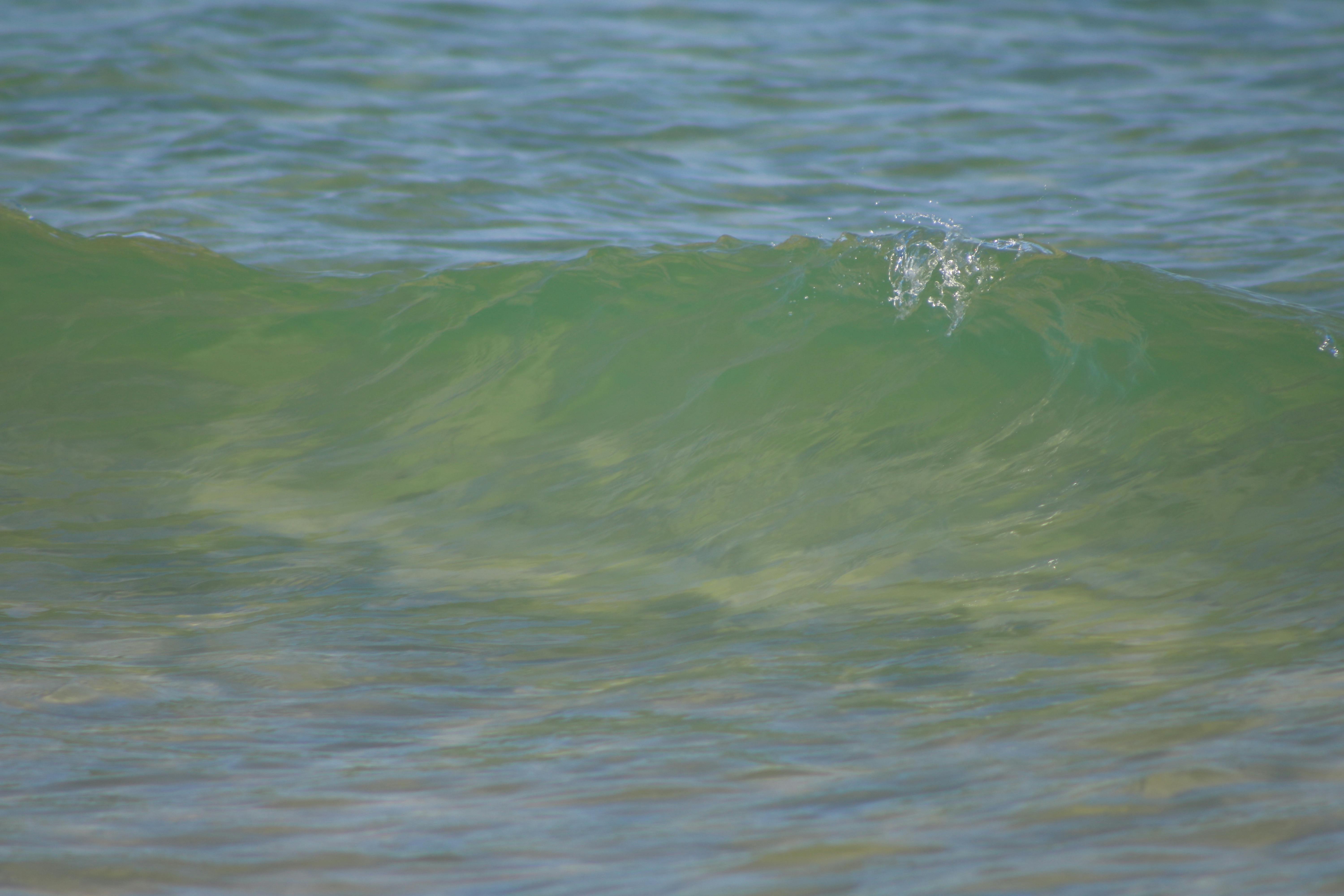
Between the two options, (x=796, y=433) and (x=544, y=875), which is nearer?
(x=544, y=875)

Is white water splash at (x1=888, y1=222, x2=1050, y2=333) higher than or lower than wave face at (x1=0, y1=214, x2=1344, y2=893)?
higher

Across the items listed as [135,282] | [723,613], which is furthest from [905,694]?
[135,282]

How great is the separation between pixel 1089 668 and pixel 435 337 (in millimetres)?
3296

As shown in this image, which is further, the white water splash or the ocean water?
the white water splash

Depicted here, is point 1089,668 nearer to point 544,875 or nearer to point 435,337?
point 544,875

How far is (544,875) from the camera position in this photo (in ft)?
6.75

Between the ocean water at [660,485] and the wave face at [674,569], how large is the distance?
0.02m

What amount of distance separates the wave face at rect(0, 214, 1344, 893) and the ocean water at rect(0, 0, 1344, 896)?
17 mm

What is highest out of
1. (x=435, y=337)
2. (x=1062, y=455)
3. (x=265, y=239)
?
(x=265, y=239)

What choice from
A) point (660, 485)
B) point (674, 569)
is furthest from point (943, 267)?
point (674, 569)

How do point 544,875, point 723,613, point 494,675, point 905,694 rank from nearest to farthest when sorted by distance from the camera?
point 544,875
point 905,694
point 494,675
point 723,613

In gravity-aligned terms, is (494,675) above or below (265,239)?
below

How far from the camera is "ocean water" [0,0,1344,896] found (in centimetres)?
221

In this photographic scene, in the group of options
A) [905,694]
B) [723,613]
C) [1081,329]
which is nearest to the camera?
[905,694]
